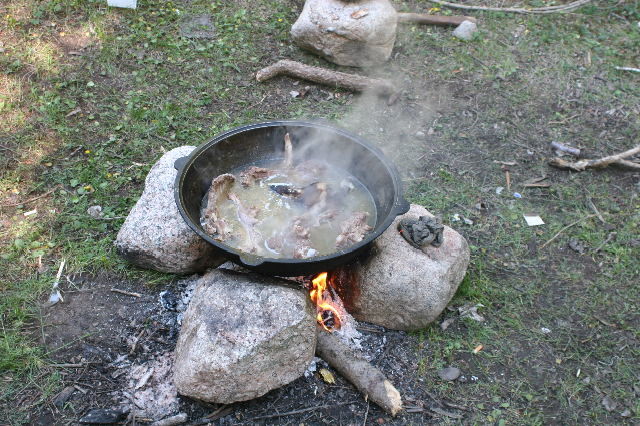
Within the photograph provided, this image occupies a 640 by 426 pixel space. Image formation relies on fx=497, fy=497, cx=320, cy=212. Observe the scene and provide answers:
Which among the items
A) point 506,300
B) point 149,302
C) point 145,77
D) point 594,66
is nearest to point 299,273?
point 149,302

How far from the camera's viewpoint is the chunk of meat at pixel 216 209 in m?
3.39

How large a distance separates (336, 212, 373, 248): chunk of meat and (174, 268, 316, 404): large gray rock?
0.46 metres

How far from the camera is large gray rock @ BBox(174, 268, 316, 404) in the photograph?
114 inches

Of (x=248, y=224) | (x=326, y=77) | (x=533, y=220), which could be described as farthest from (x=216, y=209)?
(x=533, y=220)

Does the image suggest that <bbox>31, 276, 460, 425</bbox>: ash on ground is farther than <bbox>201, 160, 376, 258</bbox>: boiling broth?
No

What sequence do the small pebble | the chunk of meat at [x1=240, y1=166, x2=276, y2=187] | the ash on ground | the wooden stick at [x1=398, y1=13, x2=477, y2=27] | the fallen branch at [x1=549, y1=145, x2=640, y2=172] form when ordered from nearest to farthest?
1. the ash on ground
2. the chunk of meat at [x1=240, y1=166, x2=276, y2=187]
3. the small pebble
4. the fallen branch at [x1=549, y1=145, x2=640, y2=172]
5. the wooden stick at [x1=398, y1=13, x2=477, y2=27]

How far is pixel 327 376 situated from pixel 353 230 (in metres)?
1.00

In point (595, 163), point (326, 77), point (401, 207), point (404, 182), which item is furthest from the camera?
point (326, 77)

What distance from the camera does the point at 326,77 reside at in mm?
5699

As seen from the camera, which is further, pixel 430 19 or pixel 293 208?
pixel 430 19

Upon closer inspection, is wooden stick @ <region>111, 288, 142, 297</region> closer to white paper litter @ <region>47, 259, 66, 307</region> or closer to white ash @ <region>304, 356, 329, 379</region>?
white paper litter @ <region>47, 259, 66, 307</region>

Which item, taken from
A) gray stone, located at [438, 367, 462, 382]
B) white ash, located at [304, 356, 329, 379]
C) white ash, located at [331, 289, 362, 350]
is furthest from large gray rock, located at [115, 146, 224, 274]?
gray stone, located at [438, 367, 462, 382]

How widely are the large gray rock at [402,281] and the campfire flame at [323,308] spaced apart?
0.13 meters

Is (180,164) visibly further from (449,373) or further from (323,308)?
(449,373)
